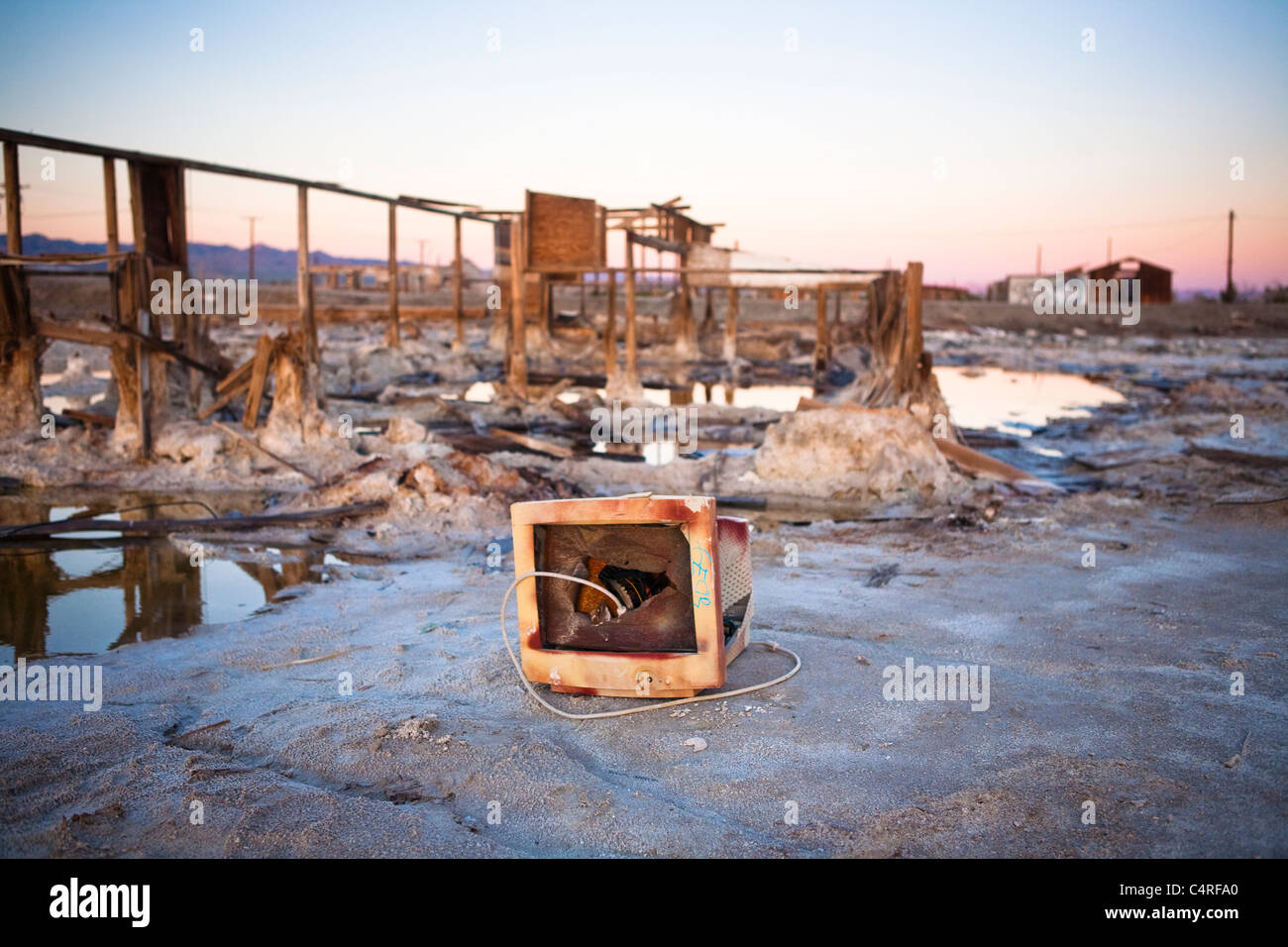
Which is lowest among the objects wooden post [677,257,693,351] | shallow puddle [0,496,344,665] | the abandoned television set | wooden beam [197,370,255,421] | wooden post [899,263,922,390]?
shallow puddle [0,496,344,665]

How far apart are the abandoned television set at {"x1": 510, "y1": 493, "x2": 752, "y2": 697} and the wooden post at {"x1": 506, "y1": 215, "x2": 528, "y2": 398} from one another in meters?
15.5

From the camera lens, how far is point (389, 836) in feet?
11.0

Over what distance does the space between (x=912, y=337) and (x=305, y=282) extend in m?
9.82

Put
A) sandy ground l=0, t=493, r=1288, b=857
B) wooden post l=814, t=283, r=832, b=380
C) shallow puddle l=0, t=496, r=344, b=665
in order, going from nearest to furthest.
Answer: sandy ground l=0, t=493, r=1288, b=857, shallow puddle l=0, t=496, r=344, b=665, wooden post l=814, t=283, r=832, b=380

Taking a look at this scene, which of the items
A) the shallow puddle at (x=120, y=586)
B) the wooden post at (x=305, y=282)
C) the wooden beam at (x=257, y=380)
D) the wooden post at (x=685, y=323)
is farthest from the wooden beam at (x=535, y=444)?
the wooden post at (x=685, y=323)

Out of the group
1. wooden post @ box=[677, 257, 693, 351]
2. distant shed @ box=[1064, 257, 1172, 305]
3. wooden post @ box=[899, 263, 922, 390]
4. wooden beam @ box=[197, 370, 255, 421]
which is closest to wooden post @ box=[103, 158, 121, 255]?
wooden beam @ box=[197, 370, 255, 421]

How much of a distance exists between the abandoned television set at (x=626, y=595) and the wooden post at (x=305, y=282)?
1160 centimetres

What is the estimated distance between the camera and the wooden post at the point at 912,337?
14297 millimetres

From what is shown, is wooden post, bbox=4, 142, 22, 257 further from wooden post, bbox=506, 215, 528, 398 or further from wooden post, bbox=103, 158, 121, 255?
wooden post, bbox=506, 215, 528, 398

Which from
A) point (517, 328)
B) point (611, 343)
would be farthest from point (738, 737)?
point (611, 343)

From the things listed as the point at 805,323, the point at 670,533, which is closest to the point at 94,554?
the point at 670,533

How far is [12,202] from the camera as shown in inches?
452

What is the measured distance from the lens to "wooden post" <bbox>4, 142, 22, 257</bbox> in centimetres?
1098

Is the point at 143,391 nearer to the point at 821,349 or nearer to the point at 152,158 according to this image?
the point at 152,158
